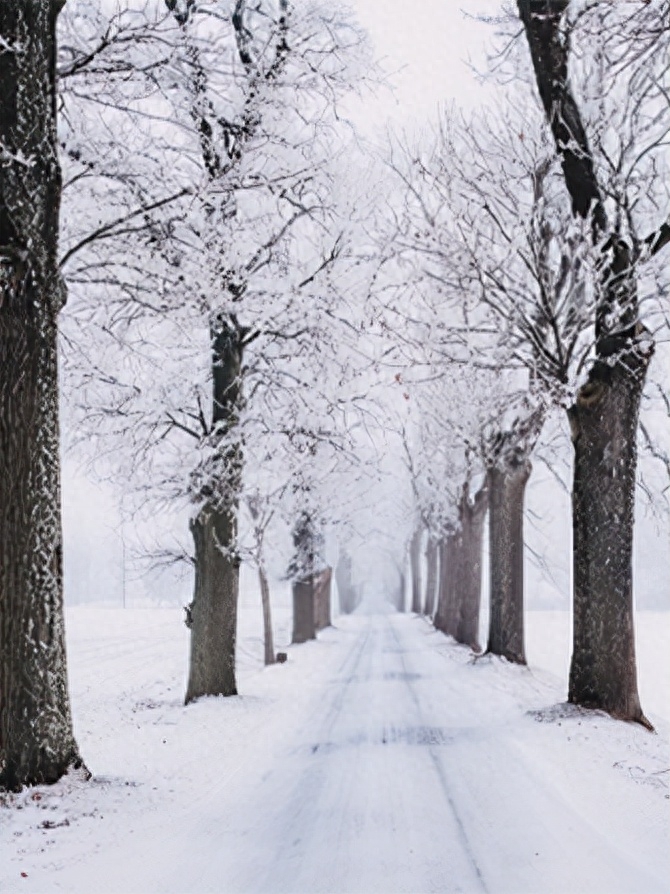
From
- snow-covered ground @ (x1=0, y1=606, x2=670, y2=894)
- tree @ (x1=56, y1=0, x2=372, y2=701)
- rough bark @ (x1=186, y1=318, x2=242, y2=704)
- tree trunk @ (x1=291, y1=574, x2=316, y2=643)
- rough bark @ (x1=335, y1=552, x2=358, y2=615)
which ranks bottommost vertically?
Answer: rough bark @ (x1=335, y1=552, x2=358, y2=615)

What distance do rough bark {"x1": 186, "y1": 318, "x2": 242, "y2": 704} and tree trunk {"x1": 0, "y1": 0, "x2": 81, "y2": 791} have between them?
5864mm

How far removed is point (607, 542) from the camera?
33.5 feet

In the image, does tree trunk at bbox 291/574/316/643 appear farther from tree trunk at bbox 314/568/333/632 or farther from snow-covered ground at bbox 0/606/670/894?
snow-covered ground at bbox 0/606/670/894

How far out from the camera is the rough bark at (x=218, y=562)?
41.6ft

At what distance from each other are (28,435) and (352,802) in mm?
3779

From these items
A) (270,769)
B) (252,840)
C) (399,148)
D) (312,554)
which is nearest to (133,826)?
(252,840)

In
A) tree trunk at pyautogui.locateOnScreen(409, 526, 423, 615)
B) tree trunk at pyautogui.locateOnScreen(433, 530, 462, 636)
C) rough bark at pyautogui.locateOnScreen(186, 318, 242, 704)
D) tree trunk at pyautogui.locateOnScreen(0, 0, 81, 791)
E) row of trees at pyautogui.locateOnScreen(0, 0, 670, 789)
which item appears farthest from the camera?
tree trunk at pyautogui.locateOnScreen(409, 526, 423, 615)

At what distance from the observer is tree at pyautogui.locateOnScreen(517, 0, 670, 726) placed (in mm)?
9906

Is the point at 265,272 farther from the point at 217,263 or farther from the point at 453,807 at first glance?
the point at 453,807

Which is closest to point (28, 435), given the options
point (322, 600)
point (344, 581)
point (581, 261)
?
point (581, 261)

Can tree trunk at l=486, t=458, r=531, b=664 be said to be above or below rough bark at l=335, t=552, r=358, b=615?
above

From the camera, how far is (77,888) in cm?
458

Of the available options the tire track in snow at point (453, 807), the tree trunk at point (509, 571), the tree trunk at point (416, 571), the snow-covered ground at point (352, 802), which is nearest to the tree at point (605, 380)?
the snow-covered ground at point (352, 802)

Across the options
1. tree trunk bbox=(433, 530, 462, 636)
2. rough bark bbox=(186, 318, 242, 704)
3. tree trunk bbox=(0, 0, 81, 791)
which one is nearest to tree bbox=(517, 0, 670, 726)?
rough bark bbox=(186, 318, 242, 704)
